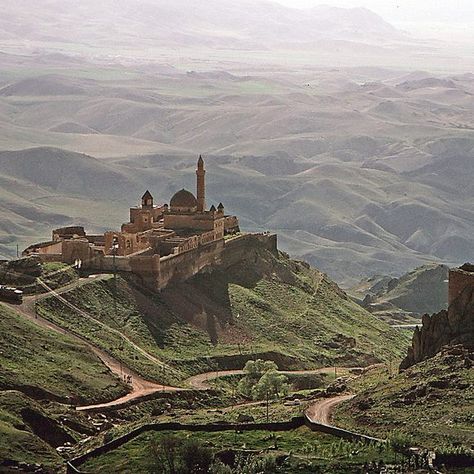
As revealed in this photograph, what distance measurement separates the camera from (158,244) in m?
85.1

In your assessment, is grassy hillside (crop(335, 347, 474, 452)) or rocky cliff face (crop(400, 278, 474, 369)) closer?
grassy hillside (crop(335, 347, 474, 452))

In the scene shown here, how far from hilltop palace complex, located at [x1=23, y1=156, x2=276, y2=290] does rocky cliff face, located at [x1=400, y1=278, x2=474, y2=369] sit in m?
23.8

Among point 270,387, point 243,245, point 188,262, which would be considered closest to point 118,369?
point 270,387

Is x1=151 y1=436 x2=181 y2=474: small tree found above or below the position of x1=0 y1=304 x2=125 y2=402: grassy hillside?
above

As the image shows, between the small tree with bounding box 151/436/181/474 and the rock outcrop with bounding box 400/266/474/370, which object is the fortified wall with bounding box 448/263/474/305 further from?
the small tree with bounding box 151/436/181/474

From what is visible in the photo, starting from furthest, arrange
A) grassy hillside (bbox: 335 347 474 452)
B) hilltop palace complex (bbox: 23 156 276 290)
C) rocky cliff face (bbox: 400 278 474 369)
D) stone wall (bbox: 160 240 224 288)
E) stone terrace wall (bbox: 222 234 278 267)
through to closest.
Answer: stone terrace wall (bbox: 222 234 278 267) → stone wall (bbox: 160 240 224 288) → hilltop palace complex (bbox: 23 156 276 290) → rocky cliff face (bbox: 400 278 474 369) → grassy hillside (bbox: 335 347 474 452)

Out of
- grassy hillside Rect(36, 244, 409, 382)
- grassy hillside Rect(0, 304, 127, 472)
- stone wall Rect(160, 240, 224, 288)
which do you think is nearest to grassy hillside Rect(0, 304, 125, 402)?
grassy hillside Rect(0, 304, 127, 472)

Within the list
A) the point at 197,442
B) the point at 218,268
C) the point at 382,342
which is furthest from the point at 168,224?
the point at 197,442

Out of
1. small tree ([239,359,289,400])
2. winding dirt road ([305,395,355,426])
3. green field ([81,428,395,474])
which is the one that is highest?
green field ([81,428,395,474])

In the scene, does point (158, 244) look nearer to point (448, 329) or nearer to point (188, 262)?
point (188, 262)

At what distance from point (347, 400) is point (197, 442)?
34.2ft

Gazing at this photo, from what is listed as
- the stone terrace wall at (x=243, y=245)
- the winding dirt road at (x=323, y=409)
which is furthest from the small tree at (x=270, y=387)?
the stone terrace wall at (x=243, y=245)

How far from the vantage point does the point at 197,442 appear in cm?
4603

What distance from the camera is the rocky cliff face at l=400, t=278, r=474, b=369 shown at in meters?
57.6
